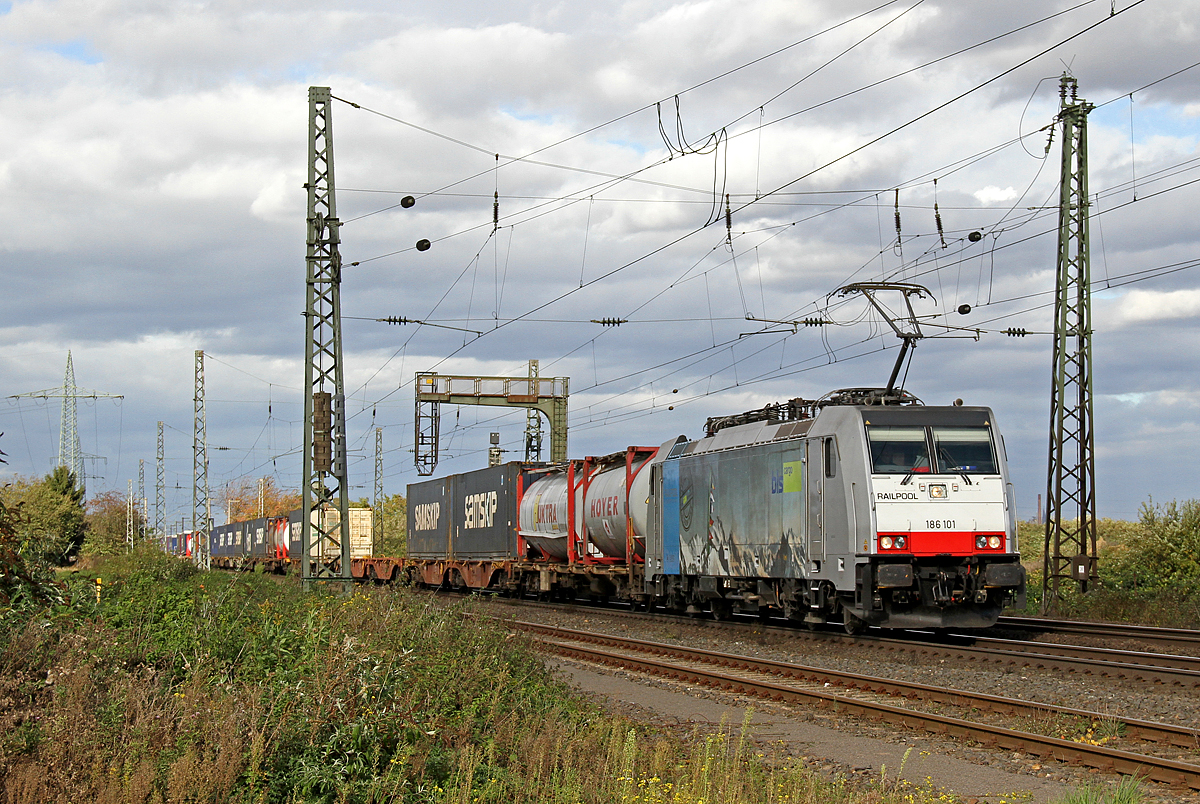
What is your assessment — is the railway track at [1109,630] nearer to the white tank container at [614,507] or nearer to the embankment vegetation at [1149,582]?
the embankment vegetation at [1149,582]

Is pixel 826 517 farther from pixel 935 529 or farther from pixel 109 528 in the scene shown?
pixel 109 528

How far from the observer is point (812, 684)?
1388 centimetres

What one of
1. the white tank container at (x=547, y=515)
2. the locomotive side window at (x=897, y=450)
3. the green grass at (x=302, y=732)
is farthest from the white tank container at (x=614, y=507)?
the green grass at (x=302, y=732)

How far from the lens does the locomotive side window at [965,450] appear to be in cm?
1730

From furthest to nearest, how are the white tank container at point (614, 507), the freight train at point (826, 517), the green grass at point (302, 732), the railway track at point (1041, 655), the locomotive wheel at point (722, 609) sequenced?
the white tank container at point (614, 507) → the locomotive wheel at point (722, 609) → the freight train at point (826, 517) → the railway track at point (1041, 655) → the green grass at point (302, 732)

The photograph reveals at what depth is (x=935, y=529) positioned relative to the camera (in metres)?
16.9

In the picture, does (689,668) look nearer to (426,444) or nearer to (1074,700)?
(1074,700)

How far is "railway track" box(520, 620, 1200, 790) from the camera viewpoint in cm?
888

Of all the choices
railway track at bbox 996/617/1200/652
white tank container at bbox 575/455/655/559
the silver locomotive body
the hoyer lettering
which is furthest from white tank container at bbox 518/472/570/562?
railway track at bbox 996/617/1200/652

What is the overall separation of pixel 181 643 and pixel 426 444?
125 feet

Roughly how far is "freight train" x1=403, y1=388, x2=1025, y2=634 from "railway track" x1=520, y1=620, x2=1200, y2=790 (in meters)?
2.49

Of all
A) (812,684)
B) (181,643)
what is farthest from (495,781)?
(812,684)

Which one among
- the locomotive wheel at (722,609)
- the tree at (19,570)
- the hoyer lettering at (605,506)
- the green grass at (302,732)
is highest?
the hoyer lettering at (605,506)

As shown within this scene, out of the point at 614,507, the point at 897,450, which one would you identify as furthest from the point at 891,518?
the point at 614,507
